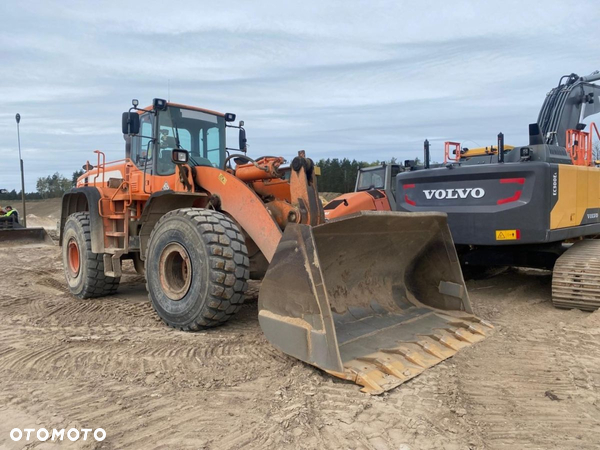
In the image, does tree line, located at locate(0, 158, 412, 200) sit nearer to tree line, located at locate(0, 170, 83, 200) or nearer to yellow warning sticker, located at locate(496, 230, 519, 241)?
tree line, located at locate(0, 170, 83, 200)

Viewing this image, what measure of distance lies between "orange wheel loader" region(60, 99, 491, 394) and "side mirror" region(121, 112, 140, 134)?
1 centimetres

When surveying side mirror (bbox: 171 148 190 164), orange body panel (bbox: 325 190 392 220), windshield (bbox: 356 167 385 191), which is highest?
side mirror (bbox: 171 148 190 164)

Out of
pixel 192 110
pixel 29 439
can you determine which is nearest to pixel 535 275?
pixel 192 110

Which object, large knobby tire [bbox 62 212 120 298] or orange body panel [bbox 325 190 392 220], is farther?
orange body panel [bbox 325 190 392 220]

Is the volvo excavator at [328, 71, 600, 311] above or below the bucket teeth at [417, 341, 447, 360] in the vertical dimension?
above

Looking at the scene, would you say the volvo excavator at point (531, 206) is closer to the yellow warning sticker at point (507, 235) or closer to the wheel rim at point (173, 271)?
the yellow warning sticker at point (507, 235)

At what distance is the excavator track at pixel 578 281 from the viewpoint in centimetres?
513

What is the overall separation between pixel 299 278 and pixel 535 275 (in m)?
5.24

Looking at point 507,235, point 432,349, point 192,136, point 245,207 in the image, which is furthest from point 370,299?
point 192,136

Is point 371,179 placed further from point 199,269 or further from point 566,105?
point 199,269

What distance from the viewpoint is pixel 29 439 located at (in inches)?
102

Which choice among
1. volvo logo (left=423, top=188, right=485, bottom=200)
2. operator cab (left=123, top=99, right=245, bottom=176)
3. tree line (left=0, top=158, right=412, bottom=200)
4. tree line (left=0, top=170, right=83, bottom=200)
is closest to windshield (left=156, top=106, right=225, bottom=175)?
operator cab (left=123, top=99, right=245, bottom=176)

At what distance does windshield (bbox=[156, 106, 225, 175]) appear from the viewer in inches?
230

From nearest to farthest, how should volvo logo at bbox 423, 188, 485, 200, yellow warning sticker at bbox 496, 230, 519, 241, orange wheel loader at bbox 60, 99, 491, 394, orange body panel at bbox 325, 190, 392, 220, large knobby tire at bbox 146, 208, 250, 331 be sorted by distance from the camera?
orange wheel loader at bbox 60, 99, 491, 394 < large knobby tire at bbox 146, 208, 250, 331 < yellow warning sticker at bbox 496, 230, 519, 241 < volvo logo at bbox 423, 188, 485, 200 < orange body panel at bbox 325, 190, 392, 220
